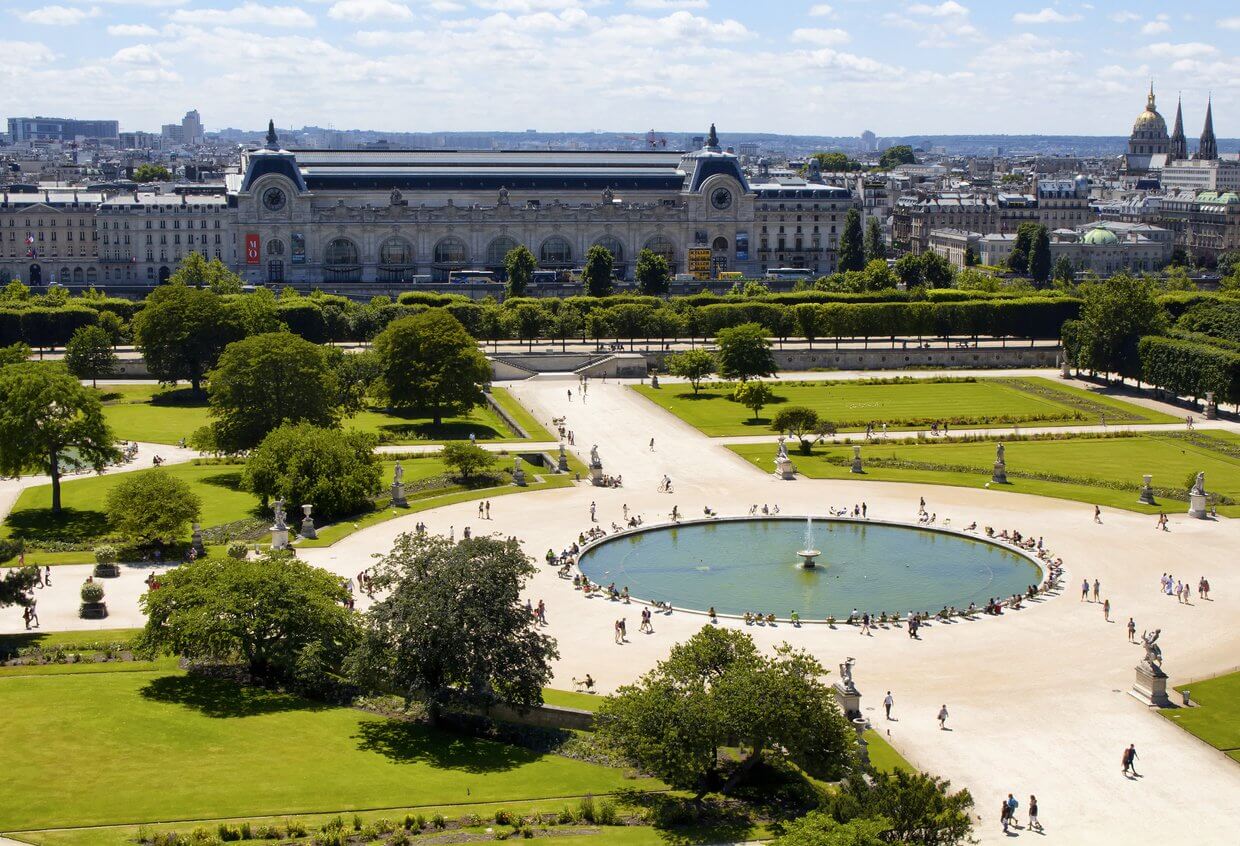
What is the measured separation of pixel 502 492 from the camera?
267 ft

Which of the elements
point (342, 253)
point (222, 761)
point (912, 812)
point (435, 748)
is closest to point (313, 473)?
point (435, 748)

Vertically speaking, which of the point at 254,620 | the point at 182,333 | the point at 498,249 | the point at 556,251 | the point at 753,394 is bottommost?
the point at 254,620

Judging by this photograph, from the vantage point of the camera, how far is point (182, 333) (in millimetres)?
111250

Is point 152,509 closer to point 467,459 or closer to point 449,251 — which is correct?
point 467,459

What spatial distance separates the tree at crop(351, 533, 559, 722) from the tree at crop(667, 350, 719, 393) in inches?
2498

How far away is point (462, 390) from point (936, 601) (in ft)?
148

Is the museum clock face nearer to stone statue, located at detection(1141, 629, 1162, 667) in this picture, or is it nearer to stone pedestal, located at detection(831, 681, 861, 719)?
stone pedestal, located at detection(831, 681, 861, 719)

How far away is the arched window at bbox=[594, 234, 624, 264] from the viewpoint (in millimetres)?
175625

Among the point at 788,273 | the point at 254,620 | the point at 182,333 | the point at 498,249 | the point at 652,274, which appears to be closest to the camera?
the point at 254,620

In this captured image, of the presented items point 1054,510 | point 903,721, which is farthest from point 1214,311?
point 903,721

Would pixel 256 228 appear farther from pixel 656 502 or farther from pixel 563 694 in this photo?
pixel 563 694

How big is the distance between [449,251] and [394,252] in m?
5.90

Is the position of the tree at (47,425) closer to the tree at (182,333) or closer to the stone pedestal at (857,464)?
the tree at (182,333)

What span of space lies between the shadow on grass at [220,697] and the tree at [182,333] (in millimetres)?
62496
